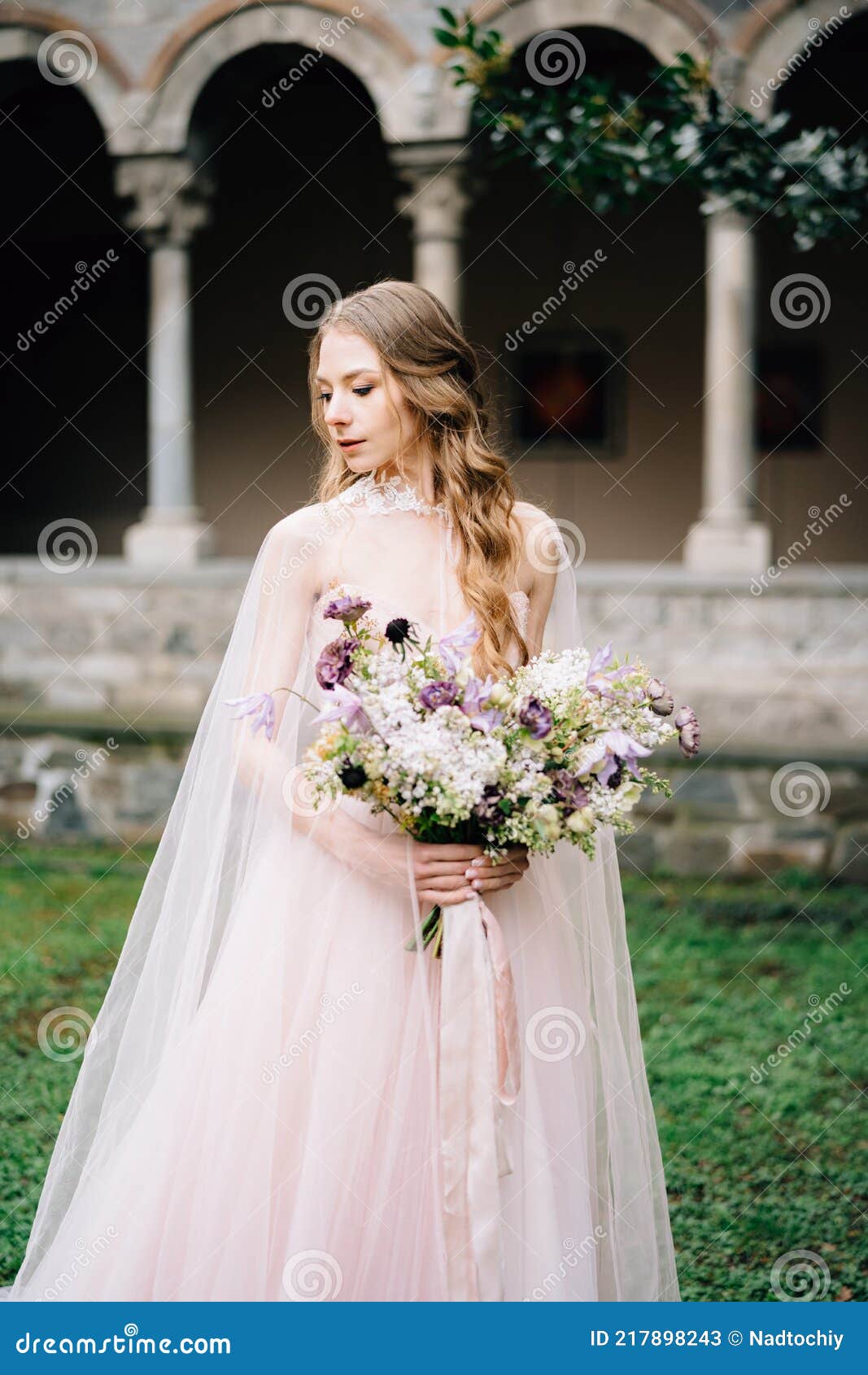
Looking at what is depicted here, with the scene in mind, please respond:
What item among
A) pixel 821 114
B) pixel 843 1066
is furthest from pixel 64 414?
pixel 843 1066


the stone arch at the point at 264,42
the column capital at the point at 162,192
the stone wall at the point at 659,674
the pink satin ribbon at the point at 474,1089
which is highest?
the stone arch at the point at 264,42

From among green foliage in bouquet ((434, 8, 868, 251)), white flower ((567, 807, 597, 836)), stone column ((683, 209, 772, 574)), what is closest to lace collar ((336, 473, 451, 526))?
white flower ((567, 807, 597, 836))

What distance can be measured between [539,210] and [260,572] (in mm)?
8705

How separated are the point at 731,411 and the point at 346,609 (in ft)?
19.0

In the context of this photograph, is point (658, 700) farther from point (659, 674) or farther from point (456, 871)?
point (659, 674)

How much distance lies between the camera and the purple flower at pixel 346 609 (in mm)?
2102

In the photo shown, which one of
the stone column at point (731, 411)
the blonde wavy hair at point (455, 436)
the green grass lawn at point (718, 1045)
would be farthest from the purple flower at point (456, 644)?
the stone column at point (731, 411)

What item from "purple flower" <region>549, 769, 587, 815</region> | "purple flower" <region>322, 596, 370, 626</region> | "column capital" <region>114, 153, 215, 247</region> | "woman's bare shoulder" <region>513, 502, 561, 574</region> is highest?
"column capital" <region>114, 153, 215, 247</region>

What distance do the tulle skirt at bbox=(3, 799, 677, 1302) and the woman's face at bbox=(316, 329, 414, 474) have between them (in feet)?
2.10

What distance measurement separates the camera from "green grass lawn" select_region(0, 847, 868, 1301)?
3.59 meters

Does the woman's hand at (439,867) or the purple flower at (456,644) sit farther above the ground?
the purple flower at (456,644)

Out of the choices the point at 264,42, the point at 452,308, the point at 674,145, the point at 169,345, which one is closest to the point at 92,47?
the point at 264,42

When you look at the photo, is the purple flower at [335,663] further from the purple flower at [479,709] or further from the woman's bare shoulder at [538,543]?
the woman's bare shoulder at [538,543]

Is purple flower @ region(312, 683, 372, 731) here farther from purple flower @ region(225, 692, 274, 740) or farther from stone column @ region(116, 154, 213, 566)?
stone column @ region(116, 154, 213, 566)
